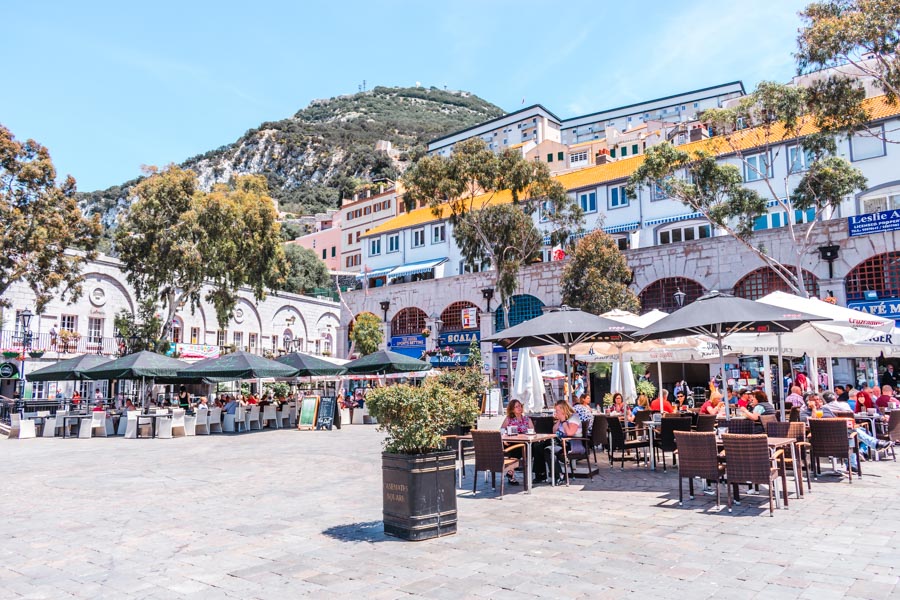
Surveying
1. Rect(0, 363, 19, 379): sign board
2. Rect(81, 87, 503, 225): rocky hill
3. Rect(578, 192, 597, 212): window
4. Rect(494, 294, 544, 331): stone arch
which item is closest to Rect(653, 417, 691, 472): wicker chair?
Rect(494, 294, 544, 331): stone arch

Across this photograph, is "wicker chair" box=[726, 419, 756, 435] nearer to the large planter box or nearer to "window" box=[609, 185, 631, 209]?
the large planter box

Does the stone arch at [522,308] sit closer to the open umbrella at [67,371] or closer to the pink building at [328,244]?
the open umbrella at [67,371]

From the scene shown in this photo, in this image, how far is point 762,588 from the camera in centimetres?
458

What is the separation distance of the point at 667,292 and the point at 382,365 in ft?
47.3

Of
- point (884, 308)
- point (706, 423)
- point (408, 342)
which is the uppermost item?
point (884, 308)

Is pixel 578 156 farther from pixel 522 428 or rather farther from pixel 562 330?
pixel 522 428

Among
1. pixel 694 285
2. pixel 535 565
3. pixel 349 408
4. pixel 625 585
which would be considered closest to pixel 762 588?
pixel 625 585

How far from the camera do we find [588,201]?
36.0 metres

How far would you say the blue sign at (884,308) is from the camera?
23656mm

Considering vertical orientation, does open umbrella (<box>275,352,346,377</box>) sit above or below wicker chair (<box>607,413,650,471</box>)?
above

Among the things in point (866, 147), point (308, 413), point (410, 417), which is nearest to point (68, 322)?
point (308, 413)

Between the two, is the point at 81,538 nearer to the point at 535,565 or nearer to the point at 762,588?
the point at 535,565

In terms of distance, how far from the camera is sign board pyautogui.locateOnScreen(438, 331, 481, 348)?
35531 millimetres

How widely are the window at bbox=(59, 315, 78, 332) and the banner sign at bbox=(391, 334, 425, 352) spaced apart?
668 inches
